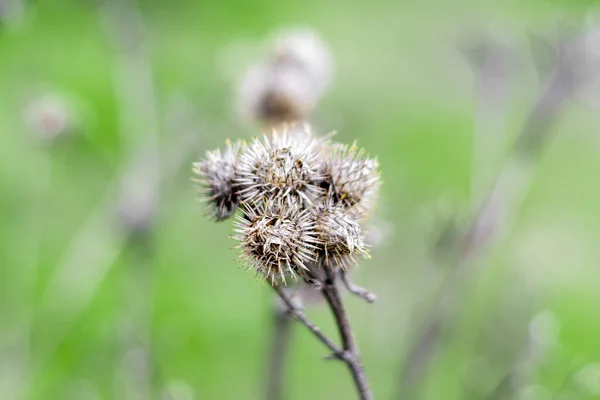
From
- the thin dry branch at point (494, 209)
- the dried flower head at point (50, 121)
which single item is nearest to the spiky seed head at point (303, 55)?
the thin dry branch at point (494, 209)

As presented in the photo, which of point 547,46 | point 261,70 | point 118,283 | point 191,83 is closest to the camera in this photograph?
point 547,46

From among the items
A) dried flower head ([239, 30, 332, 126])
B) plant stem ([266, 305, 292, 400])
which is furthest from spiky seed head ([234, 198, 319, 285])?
dried flower head ([239, 30, 332, 126])

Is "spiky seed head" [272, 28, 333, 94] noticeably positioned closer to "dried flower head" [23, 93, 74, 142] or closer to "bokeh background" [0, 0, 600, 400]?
"bokeh background" [0, 0, 600, 400]

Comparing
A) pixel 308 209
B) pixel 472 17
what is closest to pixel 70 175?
pixel 308 209

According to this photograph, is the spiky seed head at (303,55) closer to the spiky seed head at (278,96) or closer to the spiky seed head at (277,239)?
Result: the spiky seed head at (278,96)

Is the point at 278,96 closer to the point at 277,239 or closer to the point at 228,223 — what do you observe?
the point at 277,239

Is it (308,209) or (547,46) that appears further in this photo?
(547,46)

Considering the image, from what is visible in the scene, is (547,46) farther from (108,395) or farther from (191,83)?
(191,83)

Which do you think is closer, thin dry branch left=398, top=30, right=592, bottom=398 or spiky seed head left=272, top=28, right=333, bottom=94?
thin dry branch left=398, top=30, right=592, bottom=398
